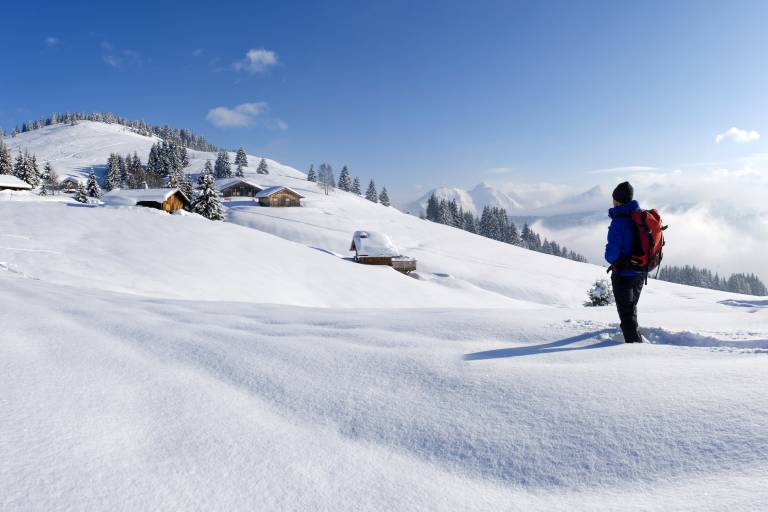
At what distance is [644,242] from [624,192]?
65 centimetres

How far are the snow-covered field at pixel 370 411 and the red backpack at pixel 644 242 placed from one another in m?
0.80

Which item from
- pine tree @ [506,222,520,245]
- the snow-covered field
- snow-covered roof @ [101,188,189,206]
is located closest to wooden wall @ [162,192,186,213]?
snow-covered roof @ [101,188,189,206]

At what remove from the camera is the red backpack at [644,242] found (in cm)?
420

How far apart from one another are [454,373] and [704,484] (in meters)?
1.55

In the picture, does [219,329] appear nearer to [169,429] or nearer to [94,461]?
[169,429]

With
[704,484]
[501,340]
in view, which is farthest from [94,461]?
[501,340]

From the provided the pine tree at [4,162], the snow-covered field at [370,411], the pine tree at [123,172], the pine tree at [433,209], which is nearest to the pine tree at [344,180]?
the pine tree at [433,209]

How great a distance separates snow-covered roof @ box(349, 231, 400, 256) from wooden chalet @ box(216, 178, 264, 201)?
41.9 m

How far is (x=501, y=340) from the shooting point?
3984mm

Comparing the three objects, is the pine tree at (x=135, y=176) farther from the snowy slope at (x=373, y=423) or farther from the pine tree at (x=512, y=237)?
the snowy slope at (x=373, y=423)

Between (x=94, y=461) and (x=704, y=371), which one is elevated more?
(x=704, y=371)

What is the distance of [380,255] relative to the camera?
128 ft

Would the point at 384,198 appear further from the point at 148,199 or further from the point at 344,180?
the point at 148,199

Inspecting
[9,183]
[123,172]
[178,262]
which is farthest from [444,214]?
[123,172]
